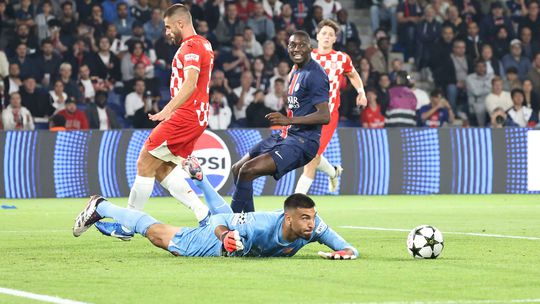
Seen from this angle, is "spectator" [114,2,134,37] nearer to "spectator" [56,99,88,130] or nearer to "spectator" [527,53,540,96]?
"spectator" [56,99,88,130]

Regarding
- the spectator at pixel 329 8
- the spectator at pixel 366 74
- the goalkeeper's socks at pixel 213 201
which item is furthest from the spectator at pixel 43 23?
the goalkeeper's socks at pixel 213 201

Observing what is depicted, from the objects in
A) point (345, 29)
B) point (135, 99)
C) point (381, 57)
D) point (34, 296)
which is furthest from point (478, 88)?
point (34, 296)

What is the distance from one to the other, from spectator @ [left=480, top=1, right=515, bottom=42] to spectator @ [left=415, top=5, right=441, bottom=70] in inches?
49.4

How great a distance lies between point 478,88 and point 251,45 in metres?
4.90

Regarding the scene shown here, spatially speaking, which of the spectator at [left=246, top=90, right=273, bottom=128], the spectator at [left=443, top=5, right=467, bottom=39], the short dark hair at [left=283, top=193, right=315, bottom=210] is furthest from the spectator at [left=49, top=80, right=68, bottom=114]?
the short dark hair at [left=283, top=193, right=315, bottom=210]

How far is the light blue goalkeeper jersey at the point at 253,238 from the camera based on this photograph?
31.2ft

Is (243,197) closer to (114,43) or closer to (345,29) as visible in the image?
(114,43)

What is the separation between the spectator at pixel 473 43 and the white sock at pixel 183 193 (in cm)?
1577

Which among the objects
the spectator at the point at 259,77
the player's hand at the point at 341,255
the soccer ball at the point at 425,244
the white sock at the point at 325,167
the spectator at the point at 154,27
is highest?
the spectator at the point at 154,27

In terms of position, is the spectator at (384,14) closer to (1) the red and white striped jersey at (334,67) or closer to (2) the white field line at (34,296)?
(1) the red and white striped jersey at (334,67)

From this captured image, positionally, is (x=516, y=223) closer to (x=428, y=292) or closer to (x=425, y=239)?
(x=425, y=239)

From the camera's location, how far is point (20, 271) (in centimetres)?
895

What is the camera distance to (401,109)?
23797 mm

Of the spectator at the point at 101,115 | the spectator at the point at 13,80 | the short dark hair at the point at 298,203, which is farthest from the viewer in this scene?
the spectator at the point at 13,80
